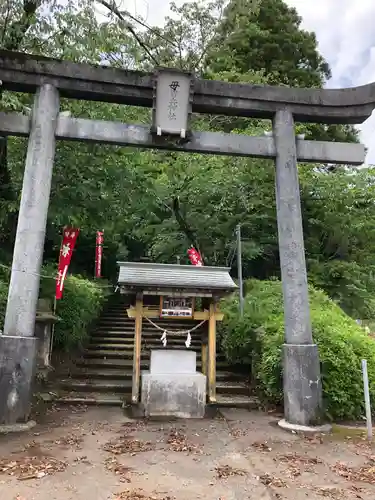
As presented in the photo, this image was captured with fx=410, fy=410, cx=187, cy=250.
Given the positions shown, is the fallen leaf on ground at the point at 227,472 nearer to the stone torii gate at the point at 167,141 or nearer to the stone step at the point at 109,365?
the stone torii gate at the point at 167,141

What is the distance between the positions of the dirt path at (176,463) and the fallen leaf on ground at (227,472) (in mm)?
11

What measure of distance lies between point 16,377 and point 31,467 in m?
1.83

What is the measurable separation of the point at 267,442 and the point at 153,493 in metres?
2.40

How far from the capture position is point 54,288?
32.8ft

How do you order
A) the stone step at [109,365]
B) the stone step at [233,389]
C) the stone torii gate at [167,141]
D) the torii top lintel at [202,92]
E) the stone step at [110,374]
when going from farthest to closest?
the stone step at [109,365] < the stone step at [110,374] < the stone step at [233,389] < the torii top lintel at [202,92] < the stone torii gate at [167,141]

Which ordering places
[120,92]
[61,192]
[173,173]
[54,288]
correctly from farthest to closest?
[173,173] → [54,288] → [61,192] → [120,92]

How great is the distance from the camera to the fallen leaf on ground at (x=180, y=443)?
17.8 ft

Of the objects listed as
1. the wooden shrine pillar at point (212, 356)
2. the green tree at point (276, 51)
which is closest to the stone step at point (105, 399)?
the wooden shrine pillar at point (212, 356)

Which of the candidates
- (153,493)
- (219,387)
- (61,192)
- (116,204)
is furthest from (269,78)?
(153,493)

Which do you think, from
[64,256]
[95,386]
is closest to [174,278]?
[64,256]

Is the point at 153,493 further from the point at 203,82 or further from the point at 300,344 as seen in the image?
the point at 203,82

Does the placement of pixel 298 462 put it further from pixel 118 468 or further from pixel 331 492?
pixel 118 468

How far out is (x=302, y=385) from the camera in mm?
6664

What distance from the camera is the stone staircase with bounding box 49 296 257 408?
845 centimetres
